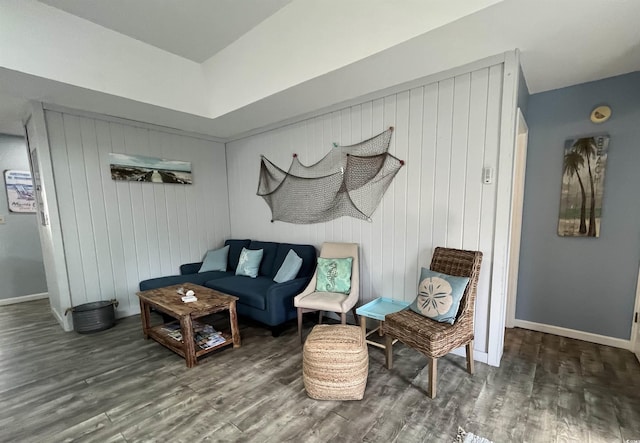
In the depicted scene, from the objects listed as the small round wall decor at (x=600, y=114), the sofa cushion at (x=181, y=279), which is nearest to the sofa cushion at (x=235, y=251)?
the sofa cushion at (x=181, y=279)

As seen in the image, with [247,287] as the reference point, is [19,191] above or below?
above

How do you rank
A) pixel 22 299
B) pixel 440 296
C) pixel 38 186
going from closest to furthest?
pixel 440 296
pixel 38 186
pixel 22 299

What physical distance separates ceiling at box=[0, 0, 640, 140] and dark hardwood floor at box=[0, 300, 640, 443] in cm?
238

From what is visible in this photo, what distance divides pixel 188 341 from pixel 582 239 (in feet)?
12.1

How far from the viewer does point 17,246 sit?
405 cm

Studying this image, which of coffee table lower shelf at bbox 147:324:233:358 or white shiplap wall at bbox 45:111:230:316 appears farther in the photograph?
white shiplap wall at bbox 45:111:230:316

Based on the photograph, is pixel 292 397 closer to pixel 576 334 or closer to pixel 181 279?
pixel 181 279

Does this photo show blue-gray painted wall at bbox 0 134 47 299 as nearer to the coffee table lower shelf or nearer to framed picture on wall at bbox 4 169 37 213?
framed picture on wall at bbox 4 169 37 213

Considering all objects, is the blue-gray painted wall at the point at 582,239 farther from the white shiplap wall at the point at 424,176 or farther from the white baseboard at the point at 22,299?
the white baseboard at the point at 22,299

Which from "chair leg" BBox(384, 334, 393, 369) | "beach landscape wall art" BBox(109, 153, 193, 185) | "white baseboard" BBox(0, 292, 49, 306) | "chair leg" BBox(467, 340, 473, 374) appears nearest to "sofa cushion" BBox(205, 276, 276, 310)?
"chair leg" BBox(384, 334, 393, 369)

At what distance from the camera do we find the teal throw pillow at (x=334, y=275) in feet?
9.03

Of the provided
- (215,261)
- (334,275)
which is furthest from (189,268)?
(334,275)

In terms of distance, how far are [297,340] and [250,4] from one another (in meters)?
2.97

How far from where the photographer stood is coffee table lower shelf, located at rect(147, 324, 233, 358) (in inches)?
93.5
